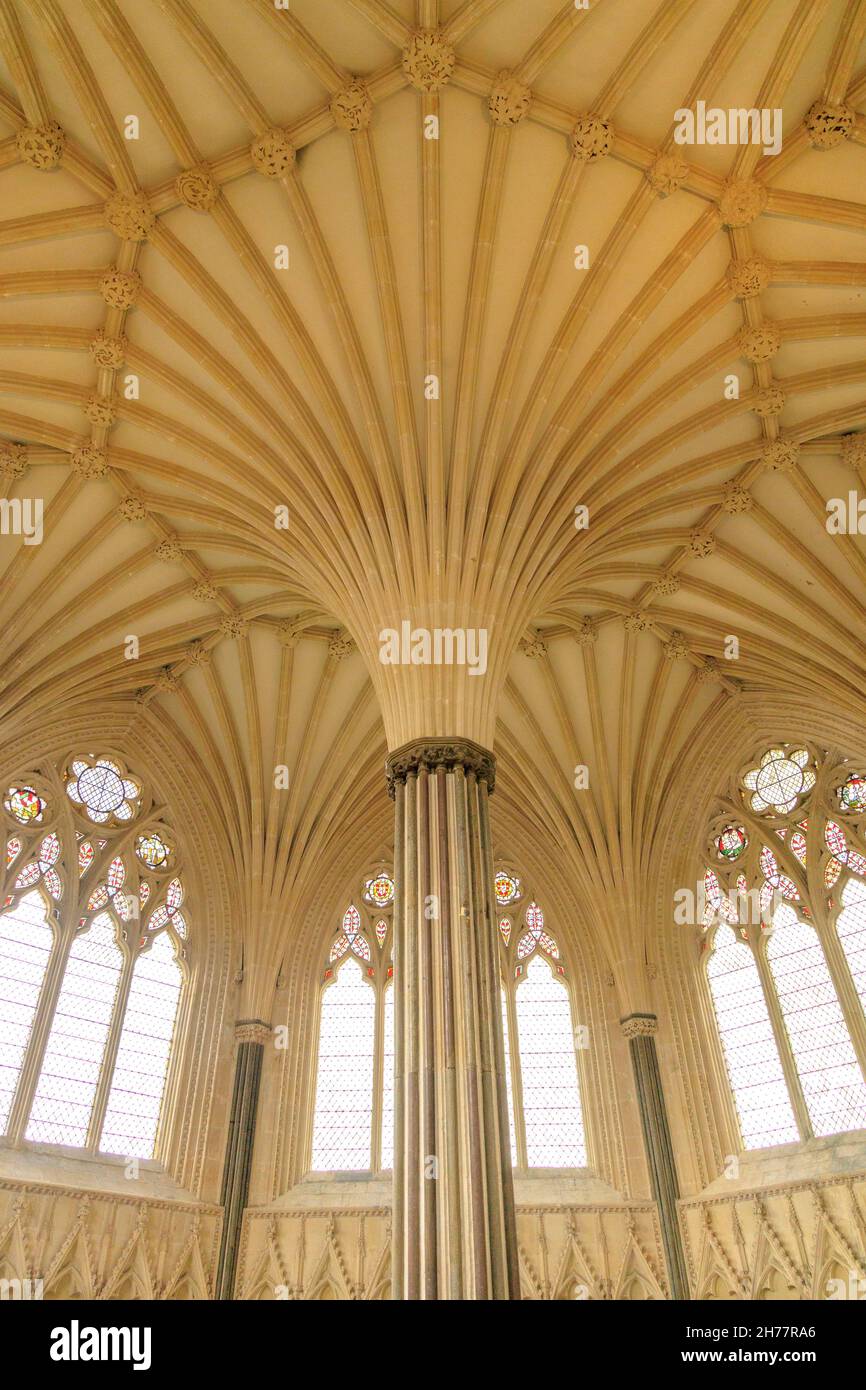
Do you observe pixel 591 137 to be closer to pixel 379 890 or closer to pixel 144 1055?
pixel 379 890

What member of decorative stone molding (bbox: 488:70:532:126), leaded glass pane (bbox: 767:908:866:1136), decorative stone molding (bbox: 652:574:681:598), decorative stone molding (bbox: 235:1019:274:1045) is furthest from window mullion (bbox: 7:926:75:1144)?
decorative stone molding (bbox: 488:70:532:126)

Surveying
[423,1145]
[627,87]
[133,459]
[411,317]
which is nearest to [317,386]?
[411,317]

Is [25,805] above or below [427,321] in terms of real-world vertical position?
below

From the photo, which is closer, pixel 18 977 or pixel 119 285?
pixel 119 285

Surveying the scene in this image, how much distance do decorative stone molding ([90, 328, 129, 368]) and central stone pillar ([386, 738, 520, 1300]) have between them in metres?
6.99

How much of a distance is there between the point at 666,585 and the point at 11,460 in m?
11.2

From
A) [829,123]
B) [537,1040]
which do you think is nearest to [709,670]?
[537,1040]

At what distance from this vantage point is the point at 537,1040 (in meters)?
19.0

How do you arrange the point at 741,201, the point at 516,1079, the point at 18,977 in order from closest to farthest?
the point at 741,201, the point at 18,977, the point at 516,1079

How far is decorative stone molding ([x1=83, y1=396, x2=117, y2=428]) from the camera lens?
14.3m

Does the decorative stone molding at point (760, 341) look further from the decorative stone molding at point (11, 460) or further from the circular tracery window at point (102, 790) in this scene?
the circular tracery window at point (102, 790)

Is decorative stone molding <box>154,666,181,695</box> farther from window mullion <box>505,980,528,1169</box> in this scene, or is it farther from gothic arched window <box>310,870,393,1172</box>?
window mullion <box>505,980,528,1169</box>

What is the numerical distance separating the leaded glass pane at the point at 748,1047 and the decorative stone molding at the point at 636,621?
20.1 feet

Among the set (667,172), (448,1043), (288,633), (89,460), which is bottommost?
(448,1043)
